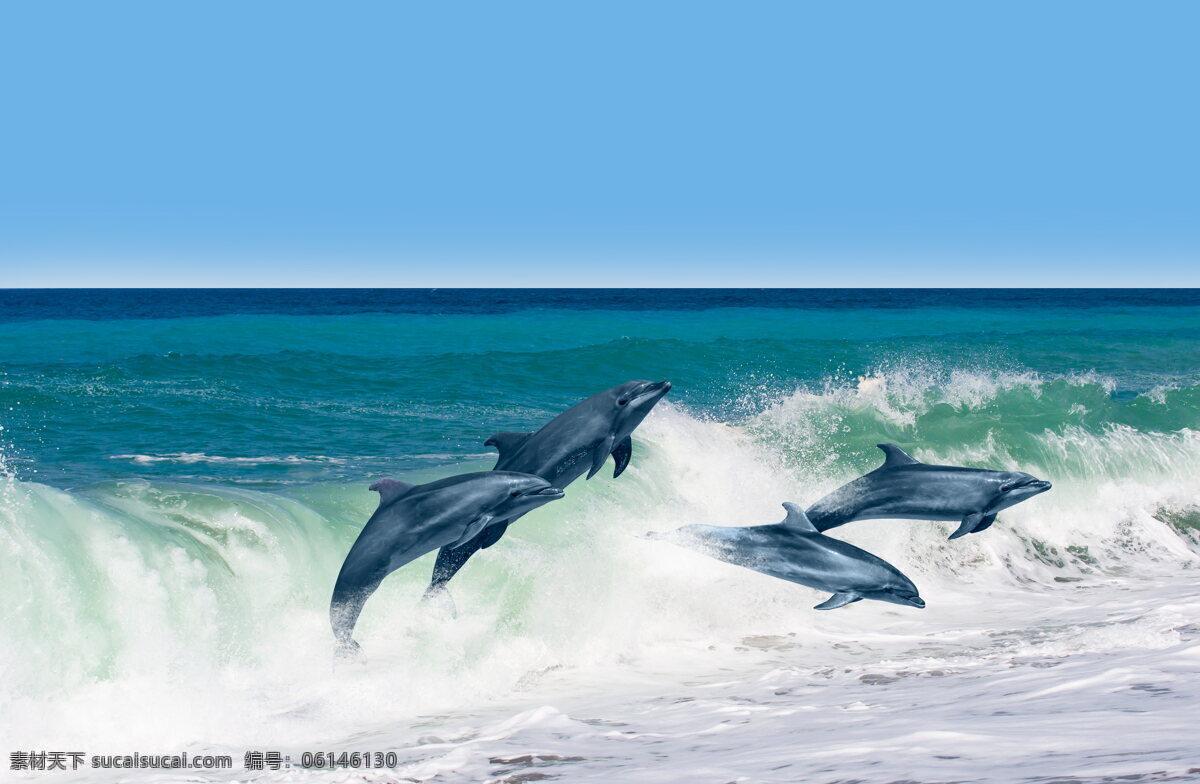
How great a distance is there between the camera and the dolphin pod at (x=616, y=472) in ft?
14.1

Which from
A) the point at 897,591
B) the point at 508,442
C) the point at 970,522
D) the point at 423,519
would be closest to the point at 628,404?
the point at 508,442

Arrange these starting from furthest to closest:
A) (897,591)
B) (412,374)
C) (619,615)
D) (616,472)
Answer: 1. (412,374)
2. (619,615)
3. (616,472)
4. (897,591)

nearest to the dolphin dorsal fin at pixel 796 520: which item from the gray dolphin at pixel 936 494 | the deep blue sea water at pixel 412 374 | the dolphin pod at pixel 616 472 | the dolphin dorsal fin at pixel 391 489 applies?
the dolphin pod at pixel 616 472

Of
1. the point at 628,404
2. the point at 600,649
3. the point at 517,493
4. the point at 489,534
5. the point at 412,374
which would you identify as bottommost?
the point at 600,649

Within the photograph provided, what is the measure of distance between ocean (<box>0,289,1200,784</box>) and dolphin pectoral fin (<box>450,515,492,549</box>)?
1.48m

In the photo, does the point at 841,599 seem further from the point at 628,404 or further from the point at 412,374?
the point at 412,374

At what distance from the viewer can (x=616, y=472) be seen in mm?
5004

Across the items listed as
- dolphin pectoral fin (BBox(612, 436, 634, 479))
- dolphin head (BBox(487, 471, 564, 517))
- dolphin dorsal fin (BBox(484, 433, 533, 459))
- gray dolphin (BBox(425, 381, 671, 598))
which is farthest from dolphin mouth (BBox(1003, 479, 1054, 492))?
dolphin dorsal fin (BBox(484, 433, 533, 459))

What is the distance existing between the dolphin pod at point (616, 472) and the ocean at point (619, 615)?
2.93ft

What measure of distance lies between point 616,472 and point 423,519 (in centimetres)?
108

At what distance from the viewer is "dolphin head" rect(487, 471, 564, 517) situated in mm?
4137

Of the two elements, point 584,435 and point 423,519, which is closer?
point 423,519

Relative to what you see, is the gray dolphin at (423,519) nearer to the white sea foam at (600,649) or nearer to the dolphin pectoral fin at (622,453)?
the dolphin pectoral fin at (622,453)

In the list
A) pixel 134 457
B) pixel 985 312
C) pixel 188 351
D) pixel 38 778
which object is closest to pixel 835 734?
pixel 38 778
